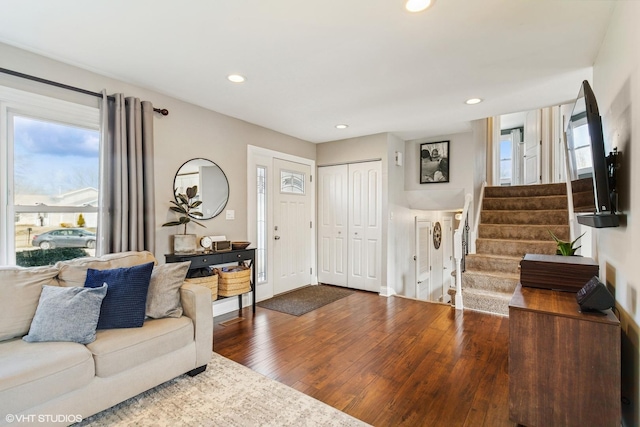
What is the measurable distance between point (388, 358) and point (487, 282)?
1.98 m

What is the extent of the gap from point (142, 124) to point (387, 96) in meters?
2.38

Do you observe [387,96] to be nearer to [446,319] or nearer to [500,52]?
[500,52]

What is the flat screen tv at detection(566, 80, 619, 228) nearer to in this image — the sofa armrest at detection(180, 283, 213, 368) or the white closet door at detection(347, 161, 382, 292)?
the sofa armrest at detection(180, 283, 213, 368)

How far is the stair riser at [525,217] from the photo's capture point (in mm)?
4156

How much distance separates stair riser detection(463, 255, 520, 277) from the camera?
3812mm

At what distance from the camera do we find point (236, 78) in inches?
105

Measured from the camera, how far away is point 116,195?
2562mm

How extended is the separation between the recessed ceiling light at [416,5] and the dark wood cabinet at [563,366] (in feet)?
5.76

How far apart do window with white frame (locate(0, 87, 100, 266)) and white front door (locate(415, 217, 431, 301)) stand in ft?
15.3

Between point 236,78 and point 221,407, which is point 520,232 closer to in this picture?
point 236,78

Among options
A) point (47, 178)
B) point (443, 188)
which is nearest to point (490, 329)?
point (443, 188)

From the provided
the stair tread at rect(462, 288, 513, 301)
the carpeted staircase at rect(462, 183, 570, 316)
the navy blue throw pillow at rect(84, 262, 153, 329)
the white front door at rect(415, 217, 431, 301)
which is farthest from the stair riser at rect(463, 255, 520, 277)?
the navy blue throw pillow at rect(84, 262, 153, 329)

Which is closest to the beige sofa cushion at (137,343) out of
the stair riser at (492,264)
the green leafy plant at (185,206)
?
the green leafy plant at (185,206)

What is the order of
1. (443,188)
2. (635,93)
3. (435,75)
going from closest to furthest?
(635,93), (435,75), (443,188)
